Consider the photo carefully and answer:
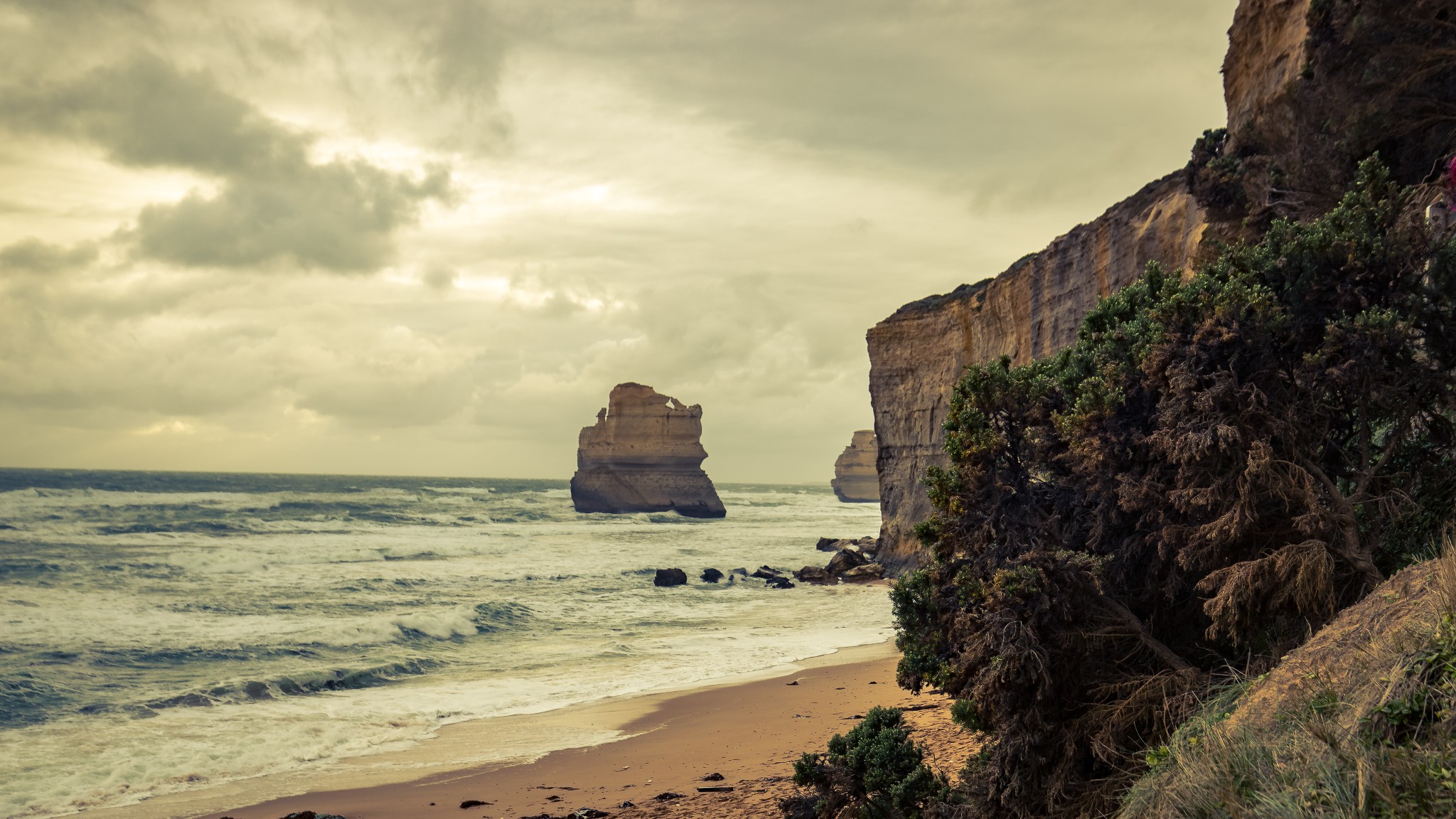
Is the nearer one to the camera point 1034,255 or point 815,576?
point 1034,255

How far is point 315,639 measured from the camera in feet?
72.7

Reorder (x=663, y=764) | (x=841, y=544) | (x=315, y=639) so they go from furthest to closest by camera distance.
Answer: (x=841, y=544) < (x=315, y=639) < (x=663, y=764)

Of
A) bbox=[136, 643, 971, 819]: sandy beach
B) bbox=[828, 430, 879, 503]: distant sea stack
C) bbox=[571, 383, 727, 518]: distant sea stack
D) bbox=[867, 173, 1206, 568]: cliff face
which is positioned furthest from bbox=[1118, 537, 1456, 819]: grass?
bbox=[828, 430, 879, 503]: distant sea stack

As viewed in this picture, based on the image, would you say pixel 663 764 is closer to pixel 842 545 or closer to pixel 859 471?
pixel 842 545

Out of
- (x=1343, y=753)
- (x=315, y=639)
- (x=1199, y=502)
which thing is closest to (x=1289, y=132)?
(x=1199, y=502)

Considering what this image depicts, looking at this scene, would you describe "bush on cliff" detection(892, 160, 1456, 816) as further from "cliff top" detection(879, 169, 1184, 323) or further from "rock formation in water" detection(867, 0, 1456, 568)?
"cliff top" detection(879, 169, 1184, 323)

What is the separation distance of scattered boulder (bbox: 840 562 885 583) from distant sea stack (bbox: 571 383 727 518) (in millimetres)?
61082

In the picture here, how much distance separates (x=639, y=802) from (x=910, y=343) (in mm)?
33752

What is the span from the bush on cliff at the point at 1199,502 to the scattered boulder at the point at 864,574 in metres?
30.1

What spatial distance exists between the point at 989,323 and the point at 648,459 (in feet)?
221

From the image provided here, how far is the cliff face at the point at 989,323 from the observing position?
23375mm

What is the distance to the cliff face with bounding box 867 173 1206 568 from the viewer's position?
2338cm

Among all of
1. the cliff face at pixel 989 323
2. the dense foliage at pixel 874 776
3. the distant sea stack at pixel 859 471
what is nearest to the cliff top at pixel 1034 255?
the cliff face at pixel 989 323

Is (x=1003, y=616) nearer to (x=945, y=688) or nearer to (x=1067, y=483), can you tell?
(x=945, y=688)
